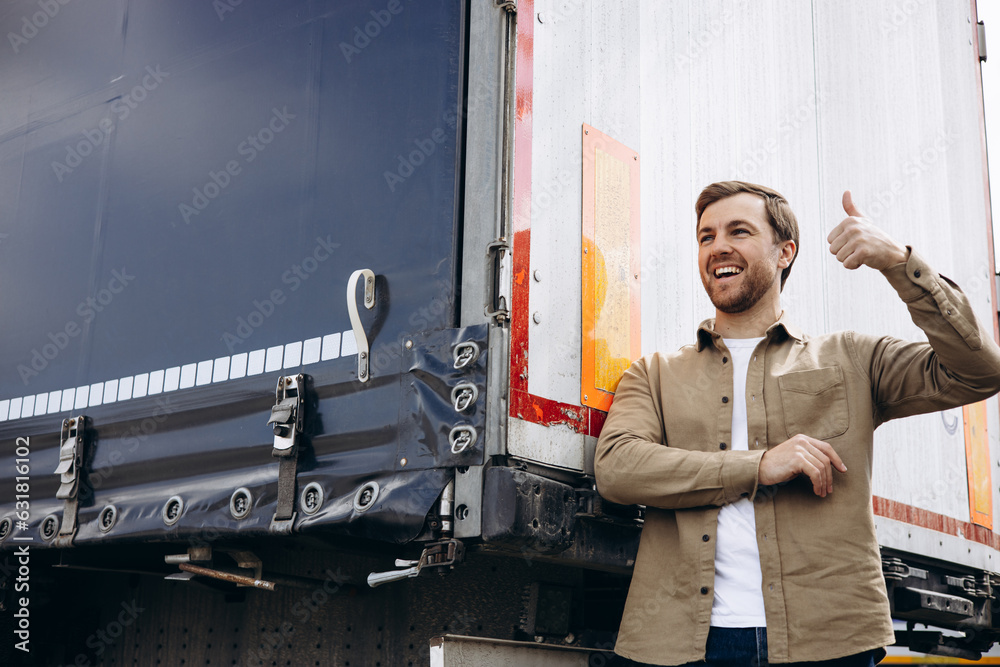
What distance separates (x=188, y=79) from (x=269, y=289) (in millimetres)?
868

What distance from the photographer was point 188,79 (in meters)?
3.43

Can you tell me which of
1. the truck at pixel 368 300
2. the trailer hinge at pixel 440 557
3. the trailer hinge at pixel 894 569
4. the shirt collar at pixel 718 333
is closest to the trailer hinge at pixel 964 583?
the truck at pixel 368 300

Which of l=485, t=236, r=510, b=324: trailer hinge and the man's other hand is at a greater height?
l=485, t=236, r=510, b=324: trailer hinge

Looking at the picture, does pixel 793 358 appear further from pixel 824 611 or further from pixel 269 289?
pixel 269 289

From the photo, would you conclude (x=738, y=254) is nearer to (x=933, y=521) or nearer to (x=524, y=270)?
(x=524, y=270)

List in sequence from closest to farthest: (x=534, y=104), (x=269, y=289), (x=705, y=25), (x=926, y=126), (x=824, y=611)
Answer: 1. (x=824, y=611)
2. (x=534, y=104)
3. (x=269, y=289)
4. (x=705, y=25)
5. (x=926, y=126)

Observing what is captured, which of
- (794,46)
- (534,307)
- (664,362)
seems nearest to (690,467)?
(664,362)

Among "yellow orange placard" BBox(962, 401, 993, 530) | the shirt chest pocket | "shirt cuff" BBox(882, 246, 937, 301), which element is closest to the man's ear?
the shirt chest pocket

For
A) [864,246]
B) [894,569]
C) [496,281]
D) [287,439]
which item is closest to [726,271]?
[864,246]

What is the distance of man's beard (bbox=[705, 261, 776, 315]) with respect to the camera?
2.91 meters

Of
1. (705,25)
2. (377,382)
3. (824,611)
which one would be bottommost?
(824,611)

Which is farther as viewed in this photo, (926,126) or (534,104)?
(926,126)

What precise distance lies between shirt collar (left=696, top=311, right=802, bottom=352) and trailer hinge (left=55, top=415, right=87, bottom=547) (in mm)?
1950

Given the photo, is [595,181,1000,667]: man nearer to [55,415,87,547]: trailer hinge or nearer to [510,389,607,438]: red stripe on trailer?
[510,389,607,438]: red stripe on trailer
